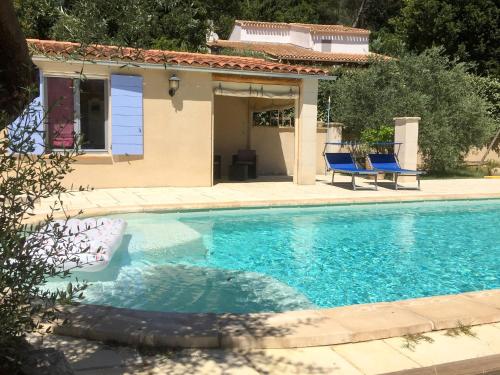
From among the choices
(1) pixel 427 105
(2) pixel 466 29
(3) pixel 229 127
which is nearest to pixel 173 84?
(3) pixel 229 127

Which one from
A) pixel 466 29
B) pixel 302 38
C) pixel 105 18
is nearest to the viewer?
pixel 105 18

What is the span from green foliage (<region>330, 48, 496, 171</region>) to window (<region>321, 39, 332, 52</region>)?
20599 mm

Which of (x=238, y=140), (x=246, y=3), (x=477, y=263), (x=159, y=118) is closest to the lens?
(x=477, y=263)

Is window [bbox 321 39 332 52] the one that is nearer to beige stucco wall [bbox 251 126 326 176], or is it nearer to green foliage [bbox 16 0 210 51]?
beige stucco wall [bbox 251 126 326 176]

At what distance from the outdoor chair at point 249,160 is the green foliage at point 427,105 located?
14.4ft

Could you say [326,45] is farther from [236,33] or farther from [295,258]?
[295,258]

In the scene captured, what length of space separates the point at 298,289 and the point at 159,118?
25.5 ft

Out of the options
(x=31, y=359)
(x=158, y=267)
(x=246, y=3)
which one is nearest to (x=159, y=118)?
(x=158, y=267)

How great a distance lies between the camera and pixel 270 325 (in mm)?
3809

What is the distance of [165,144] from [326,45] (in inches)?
1129

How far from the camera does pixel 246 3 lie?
4259 cm

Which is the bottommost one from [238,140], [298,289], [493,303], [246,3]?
[298,289]

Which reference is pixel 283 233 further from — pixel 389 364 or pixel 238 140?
pixel 238 140

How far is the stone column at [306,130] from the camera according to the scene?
45.7 feet
